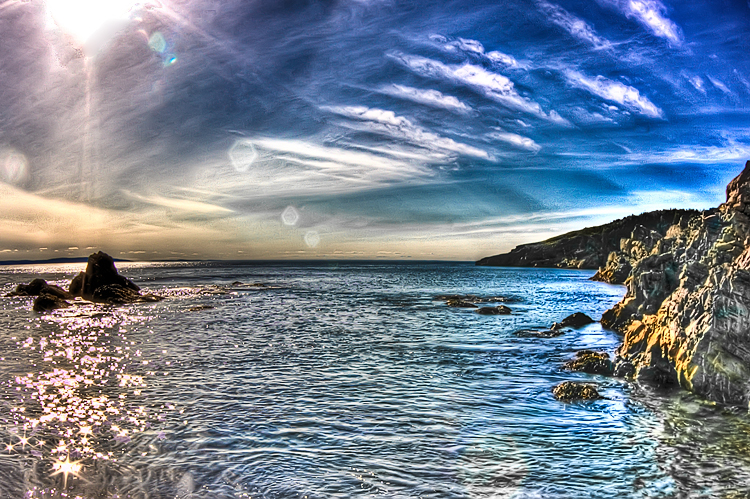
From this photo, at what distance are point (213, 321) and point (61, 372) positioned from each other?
20.9 meters

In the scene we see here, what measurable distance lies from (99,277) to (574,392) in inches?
2863

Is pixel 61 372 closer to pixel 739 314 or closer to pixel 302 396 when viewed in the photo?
pixel 302 396

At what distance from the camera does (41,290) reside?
64812 millimetres

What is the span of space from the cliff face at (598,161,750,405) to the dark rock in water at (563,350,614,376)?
19.7 inches

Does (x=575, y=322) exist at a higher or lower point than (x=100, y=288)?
lower

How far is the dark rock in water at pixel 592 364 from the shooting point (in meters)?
22.4

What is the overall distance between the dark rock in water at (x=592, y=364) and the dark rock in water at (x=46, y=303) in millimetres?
61281

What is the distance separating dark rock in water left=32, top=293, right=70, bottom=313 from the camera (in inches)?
2208

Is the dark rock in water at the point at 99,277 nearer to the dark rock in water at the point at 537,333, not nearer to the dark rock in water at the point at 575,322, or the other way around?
the dark rock in water at the point at 537,333

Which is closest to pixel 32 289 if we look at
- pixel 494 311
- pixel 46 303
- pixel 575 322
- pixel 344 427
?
pixel 46 303

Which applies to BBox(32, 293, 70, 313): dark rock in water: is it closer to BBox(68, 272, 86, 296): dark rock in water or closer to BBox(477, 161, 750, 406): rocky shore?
BBox(68, 272, 86, 296): dark rock in water

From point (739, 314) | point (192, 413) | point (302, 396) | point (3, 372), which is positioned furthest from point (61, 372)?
point (739, 314)

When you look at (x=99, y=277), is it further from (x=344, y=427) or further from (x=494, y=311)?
(x=344, y=427)

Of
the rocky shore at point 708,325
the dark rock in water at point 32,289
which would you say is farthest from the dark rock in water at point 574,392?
the dark rock in water at point 32,289
